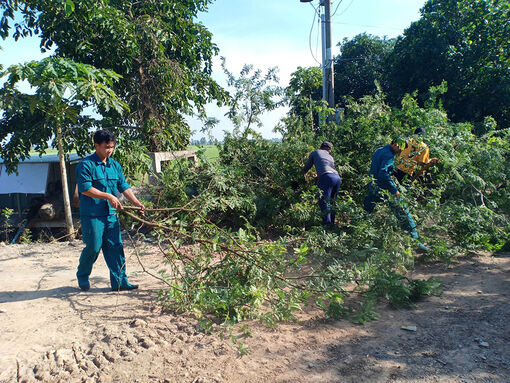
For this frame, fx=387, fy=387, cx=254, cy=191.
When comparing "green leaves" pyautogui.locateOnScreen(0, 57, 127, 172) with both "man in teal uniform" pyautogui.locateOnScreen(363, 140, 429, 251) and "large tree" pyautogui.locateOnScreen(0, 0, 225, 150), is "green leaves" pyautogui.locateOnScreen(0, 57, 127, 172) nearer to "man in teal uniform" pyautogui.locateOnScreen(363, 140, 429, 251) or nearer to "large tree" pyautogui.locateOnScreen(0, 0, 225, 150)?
"large tree" pyautogui.locateOnScreen(0, 0, 225, 150)

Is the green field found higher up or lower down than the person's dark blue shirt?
higher up

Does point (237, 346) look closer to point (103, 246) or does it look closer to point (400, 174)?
point (103, 246)

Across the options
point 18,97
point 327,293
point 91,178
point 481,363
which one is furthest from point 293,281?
point 18,97

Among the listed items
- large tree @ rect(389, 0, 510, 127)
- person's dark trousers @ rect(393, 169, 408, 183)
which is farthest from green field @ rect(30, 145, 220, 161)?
large tree @ rect(389, 0, 510, 127)

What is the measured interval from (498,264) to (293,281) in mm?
2834

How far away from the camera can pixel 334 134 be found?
764cm

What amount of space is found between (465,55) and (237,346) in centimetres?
1162

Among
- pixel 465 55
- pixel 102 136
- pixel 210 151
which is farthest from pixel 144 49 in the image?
pixel 465 55

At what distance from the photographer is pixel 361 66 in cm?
1742

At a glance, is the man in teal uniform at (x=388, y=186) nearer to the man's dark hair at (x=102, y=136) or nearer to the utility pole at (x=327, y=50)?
the man's dark hair at (x=102, y=136)

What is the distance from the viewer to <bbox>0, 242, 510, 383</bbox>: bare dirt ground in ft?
9.29

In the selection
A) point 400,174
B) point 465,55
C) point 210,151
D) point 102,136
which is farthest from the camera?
point 465,55

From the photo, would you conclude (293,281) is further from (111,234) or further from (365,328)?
(111,234)

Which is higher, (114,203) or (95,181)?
(95,181)
